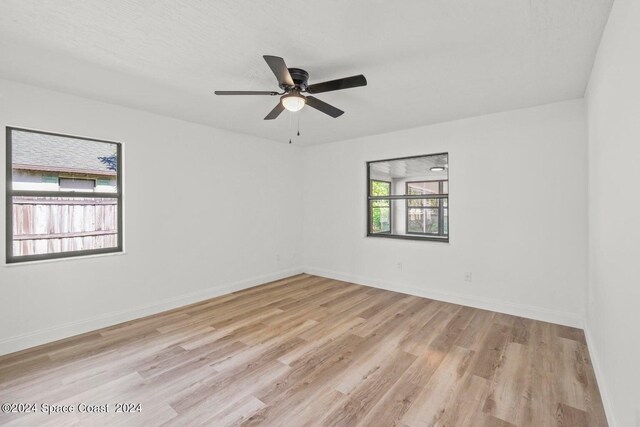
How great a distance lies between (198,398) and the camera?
206cm

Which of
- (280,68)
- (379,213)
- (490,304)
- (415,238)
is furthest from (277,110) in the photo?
(490,304)

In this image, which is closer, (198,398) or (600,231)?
(198,398)

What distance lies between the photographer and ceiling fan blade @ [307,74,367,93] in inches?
86.0

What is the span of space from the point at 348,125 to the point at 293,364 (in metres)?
3.14

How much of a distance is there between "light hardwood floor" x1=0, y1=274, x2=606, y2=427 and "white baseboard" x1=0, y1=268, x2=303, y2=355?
0.34 feet

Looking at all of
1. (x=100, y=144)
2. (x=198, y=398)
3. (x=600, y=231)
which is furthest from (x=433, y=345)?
(x=100, y=144)

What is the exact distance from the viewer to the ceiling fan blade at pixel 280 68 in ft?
6.34

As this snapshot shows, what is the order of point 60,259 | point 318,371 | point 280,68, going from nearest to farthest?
point 280,68 < point 318,371 < point 60,259

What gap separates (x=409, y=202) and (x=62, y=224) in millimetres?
4666

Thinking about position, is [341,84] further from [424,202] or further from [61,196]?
[61,196]

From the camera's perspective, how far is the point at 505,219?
361cm

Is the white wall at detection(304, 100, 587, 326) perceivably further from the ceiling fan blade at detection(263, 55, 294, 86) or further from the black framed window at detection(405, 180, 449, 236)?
the ceiling fan blade at detection(263, 55, 294, 86)

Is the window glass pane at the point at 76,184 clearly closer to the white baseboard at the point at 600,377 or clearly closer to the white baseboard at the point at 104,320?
the white baseboard at the point at 104,320

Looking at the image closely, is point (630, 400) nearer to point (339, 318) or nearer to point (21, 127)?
point (339, 318)
